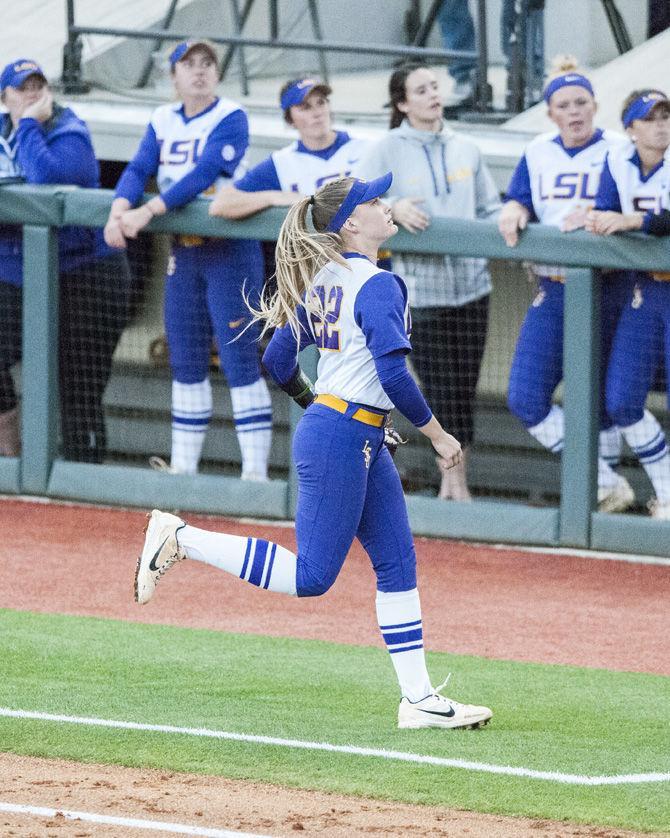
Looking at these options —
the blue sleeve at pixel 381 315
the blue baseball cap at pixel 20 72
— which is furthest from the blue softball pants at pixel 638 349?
the blue baseball cap at pixel 20 72

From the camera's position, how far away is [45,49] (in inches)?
487

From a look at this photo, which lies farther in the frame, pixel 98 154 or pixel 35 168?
pixel 98 154

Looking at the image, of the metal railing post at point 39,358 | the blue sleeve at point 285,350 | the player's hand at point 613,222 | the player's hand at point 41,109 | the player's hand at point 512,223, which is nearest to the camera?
the blue sleeve at point 285,350

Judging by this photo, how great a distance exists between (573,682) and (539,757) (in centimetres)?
110

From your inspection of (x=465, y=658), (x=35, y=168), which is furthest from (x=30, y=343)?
(x=465, y=658)

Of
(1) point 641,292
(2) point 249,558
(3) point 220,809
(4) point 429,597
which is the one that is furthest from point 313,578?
(1) point 641,292

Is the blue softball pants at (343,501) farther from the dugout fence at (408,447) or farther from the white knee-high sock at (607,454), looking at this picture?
the white knee-high sock at (607,454)

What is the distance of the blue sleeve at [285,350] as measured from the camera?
5223mm

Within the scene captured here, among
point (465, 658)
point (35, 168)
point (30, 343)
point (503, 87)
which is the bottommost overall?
point (465, 658)

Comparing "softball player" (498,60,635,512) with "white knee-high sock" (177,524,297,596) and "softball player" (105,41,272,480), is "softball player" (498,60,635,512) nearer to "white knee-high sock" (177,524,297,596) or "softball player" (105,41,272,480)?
"softball player" (105,41,272,480)

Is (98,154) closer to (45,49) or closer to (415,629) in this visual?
(45,49)

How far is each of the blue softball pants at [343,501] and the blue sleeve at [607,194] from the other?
10.1 feet

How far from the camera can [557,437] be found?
8219 mm

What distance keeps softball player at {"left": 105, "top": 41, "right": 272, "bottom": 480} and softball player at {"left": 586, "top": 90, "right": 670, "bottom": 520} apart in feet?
6.10
